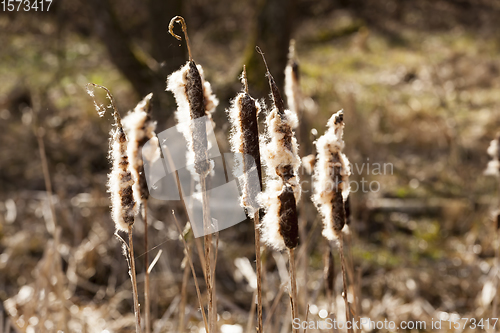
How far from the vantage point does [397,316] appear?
6.06ft

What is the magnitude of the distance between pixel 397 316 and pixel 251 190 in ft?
4.86

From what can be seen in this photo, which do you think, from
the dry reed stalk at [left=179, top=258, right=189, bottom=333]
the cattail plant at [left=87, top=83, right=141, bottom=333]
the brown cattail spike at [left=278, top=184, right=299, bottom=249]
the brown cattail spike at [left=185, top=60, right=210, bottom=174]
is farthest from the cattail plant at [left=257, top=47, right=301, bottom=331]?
the dry reed stalk at [left=179, top=258, right=189, bottom=333]

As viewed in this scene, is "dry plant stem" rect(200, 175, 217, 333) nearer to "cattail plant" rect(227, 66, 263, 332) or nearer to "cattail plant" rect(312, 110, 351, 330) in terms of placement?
"cattail plant" rect(227, 66, 263, 332)

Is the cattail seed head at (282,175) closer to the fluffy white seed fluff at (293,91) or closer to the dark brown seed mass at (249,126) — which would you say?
the dark brown seed mass at (249,126)

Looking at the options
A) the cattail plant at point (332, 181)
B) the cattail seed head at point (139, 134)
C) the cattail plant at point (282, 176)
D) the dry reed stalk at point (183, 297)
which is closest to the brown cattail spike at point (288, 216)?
the cattail plant at point (282, 176)

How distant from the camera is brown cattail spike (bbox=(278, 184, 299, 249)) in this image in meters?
0.63

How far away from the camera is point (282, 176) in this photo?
2.19ft

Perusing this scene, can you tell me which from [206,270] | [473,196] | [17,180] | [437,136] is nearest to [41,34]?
[17,180]

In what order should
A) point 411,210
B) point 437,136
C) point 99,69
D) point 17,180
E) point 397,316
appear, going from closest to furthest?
point 397,316 < point 411,210 < point 17,180 < point 437,136 < point 99,69

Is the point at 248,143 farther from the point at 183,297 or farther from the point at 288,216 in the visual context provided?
the point at 183,297

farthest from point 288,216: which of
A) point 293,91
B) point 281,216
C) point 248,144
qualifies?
point 293,91

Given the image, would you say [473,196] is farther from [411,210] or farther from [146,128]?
[146,128]

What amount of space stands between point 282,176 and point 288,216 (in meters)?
0.07

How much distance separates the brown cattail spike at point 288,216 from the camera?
63cm
